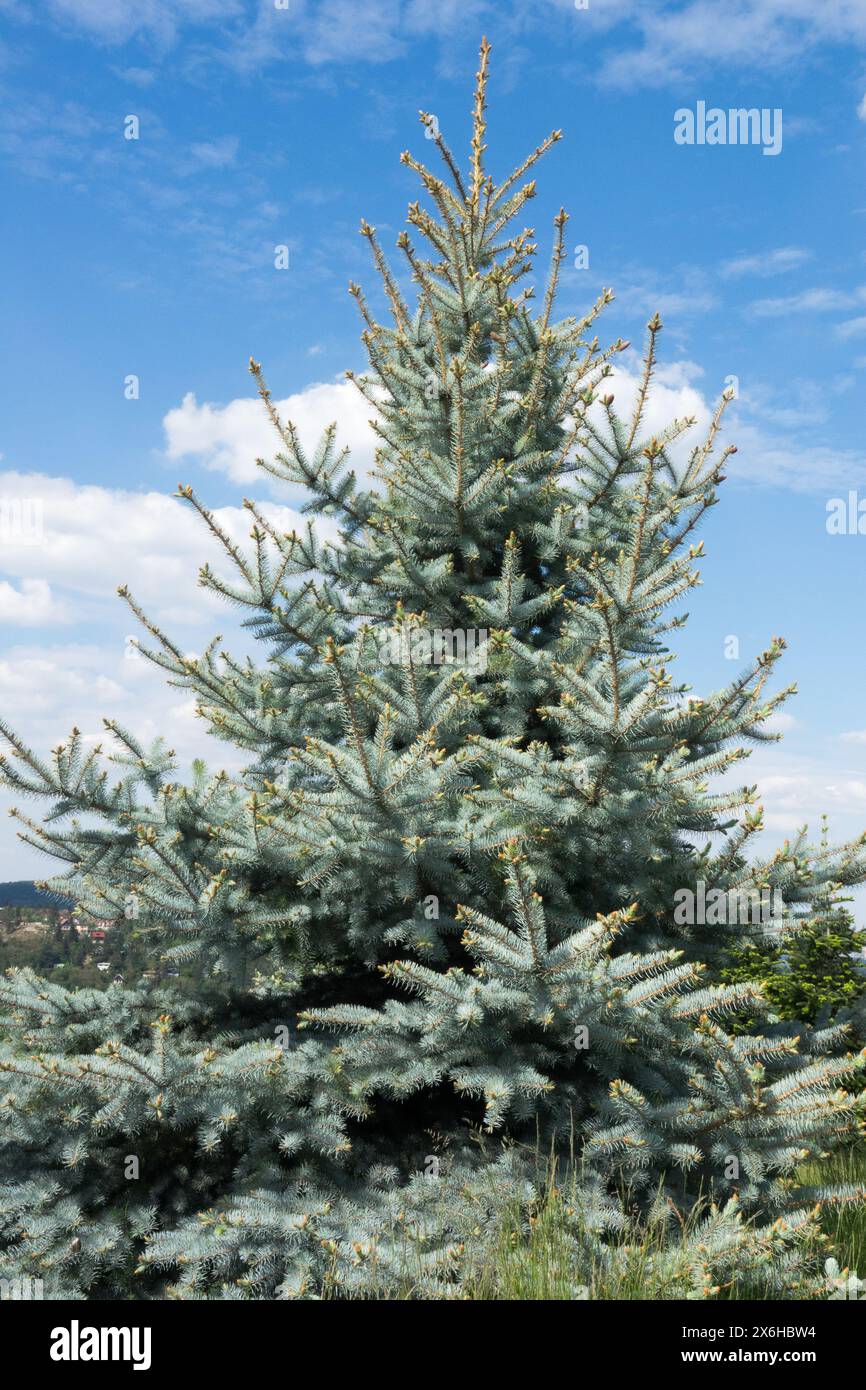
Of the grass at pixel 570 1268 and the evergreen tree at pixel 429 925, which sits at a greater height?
the evergreen tree at pixel 429 925

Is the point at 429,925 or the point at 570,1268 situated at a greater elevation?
the point at 429,925

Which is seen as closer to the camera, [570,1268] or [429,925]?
[570,1268]

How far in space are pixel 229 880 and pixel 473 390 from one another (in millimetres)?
3683

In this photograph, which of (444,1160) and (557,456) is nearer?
(444,1160)

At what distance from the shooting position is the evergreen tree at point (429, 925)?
166 inches

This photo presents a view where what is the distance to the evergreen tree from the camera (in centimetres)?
422

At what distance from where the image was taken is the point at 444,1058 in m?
4.47

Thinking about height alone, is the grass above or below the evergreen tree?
below

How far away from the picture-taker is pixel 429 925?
4.86 m

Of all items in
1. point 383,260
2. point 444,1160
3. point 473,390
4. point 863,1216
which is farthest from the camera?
point 383,260
